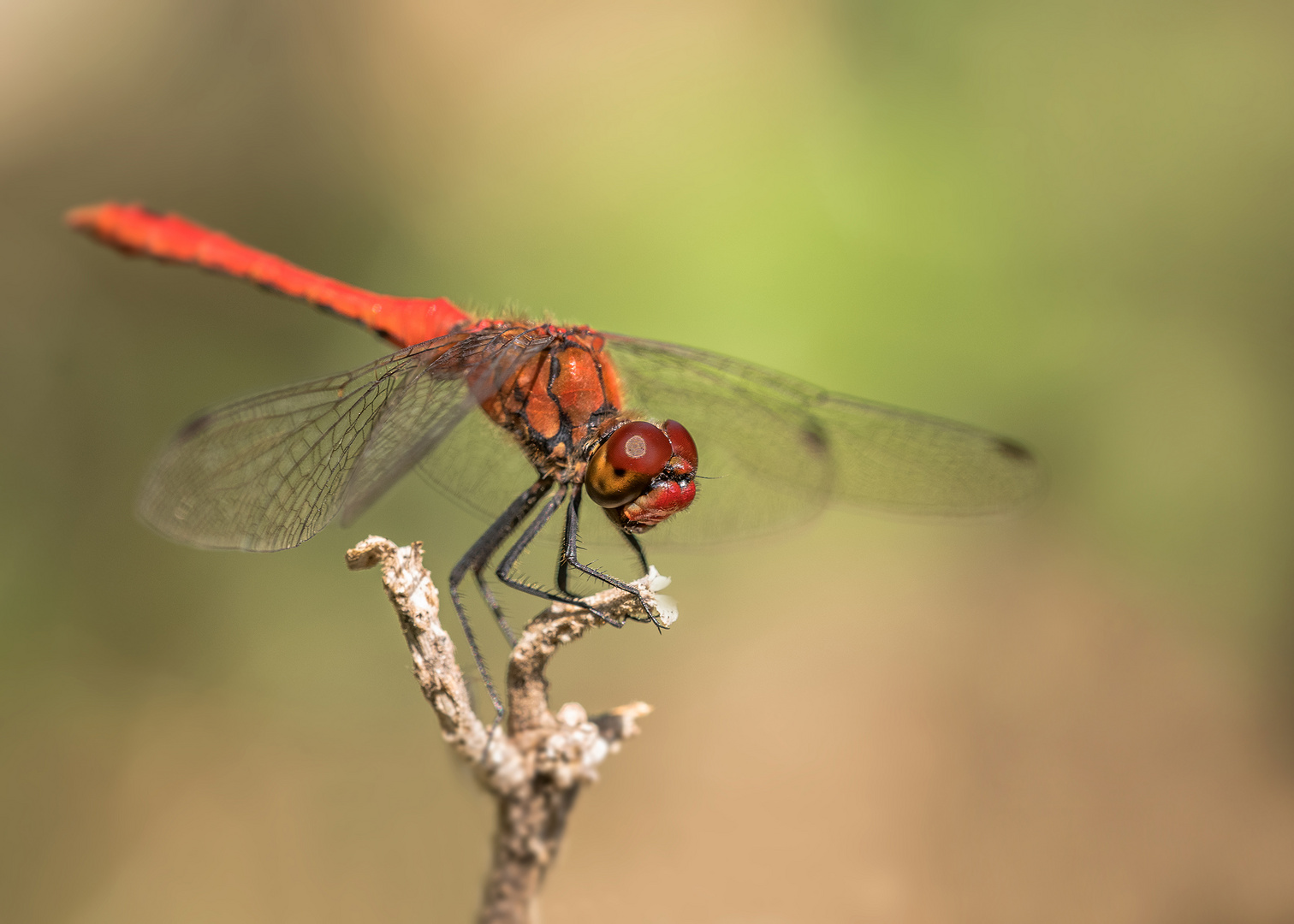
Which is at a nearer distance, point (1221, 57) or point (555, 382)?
point (555, 382)

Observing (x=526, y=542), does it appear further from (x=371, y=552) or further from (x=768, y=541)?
(x=768, y=541)

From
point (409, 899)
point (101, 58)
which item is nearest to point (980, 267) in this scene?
point (409, 899)

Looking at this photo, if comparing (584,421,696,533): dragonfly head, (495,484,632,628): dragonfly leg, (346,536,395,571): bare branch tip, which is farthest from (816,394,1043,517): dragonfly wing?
(346,536,395,571): bare branch tip

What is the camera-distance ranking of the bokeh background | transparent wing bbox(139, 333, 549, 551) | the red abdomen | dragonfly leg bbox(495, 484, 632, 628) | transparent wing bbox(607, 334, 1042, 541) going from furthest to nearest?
the bokeh background → transparent wing bbox(607, 334, 1042, 541) → the red abdomen → dragonfly leg bbox(495, 484, 632, 628) → transparent wing bbox(139, 333, 549, 551)

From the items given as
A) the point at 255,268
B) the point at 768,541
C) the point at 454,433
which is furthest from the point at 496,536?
the point at 768,541

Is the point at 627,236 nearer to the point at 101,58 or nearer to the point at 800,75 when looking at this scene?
the point at 800,75

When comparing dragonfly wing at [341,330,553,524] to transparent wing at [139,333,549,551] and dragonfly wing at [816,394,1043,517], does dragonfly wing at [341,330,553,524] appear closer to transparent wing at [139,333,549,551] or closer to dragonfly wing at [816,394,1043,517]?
transparent wing at [139,333,549,551]
